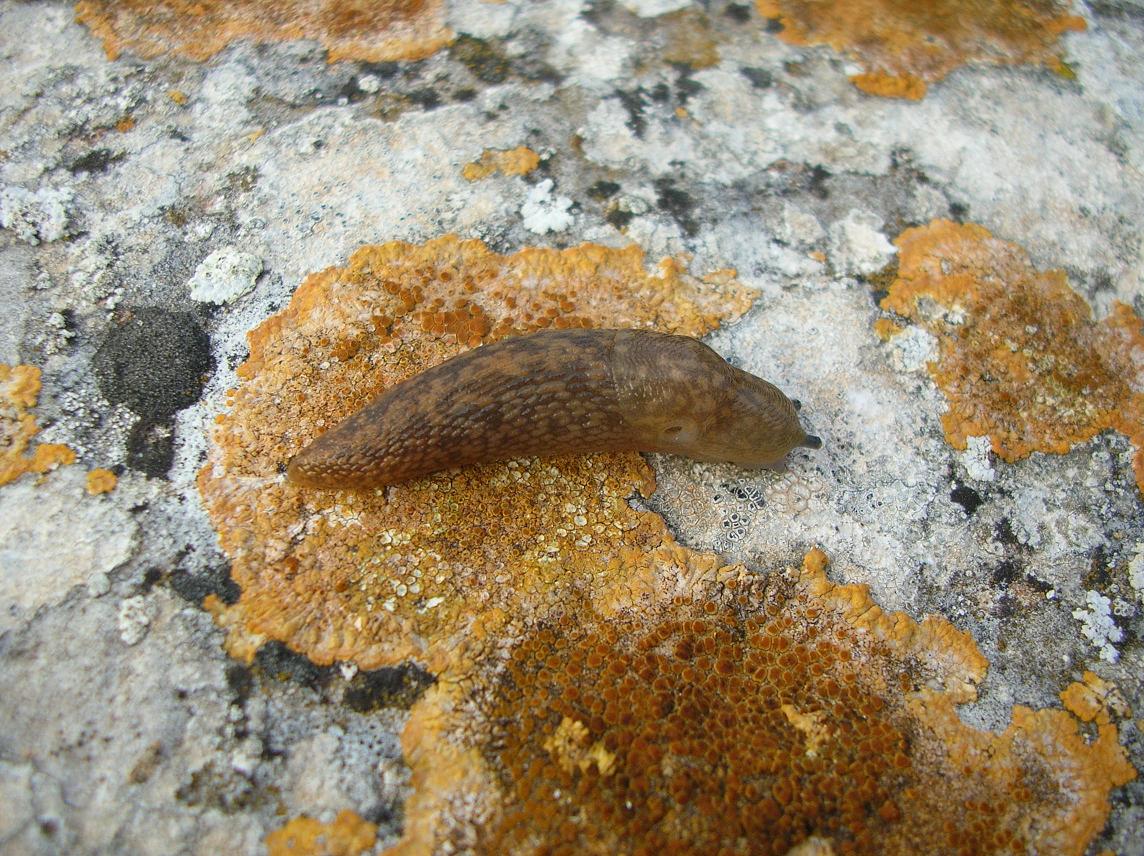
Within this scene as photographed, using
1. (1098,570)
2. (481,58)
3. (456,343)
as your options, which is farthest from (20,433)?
(1098,570)

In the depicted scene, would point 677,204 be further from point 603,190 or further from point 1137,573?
point 1137,573

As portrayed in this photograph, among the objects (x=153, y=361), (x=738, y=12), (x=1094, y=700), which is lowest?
(x=1094, y=700)

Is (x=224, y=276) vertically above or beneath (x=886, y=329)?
above

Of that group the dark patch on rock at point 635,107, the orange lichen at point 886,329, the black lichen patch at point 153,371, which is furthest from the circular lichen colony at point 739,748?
the dark patch on rock at point 635,107

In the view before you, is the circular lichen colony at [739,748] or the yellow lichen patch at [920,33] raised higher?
the yellow lichen patch at [920,33]

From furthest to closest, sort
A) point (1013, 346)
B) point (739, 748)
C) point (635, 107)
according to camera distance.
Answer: point (635, 107) < point (1013, 346) < point (739, 748)

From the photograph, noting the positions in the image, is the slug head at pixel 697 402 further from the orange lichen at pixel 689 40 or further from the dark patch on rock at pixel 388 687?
the orange lichen at pixel 689 40

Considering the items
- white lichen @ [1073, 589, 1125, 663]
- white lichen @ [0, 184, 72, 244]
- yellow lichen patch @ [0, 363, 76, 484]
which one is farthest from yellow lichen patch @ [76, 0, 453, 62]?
white lichen @ [1073, 589, 1125, 663]
